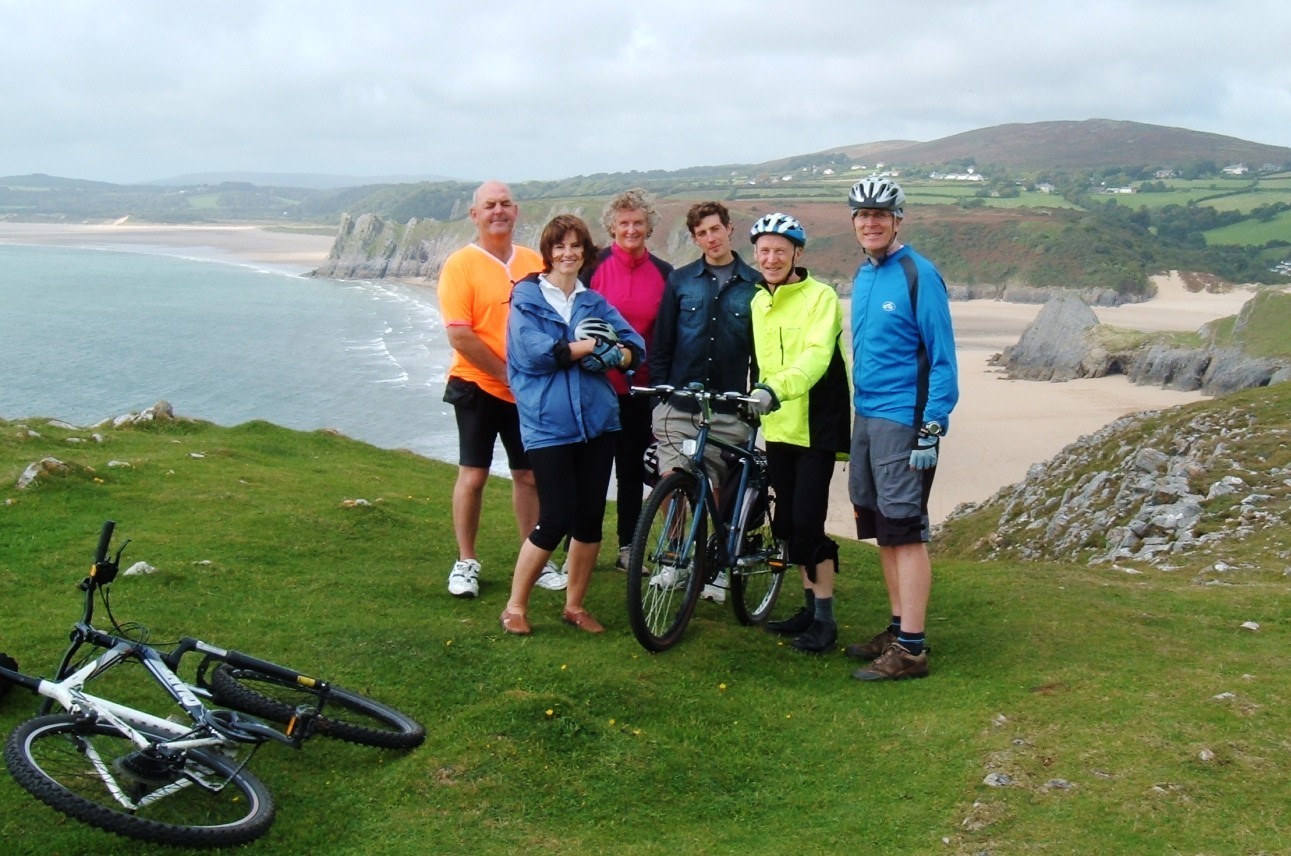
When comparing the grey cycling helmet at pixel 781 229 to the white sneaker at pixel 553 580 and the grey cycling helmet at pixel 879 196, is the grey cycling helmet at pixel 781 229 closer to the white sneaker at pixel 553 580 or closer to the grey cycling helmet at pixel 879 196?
the grey cycling helmet at pixel 879 196

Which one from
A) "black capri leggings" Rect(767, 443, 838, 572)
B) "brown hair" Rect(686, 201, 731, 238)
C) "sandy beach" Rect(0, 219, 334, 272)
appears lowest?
"sandy beach" Rect(0, 219, 334, 272)

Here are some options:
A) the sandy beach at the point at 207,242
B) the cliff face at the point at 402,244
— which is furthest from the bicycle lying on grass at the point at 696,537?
the sandy beach at the point at 207,242

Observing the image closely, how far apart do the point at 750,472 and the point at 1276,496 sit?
24.7 ft

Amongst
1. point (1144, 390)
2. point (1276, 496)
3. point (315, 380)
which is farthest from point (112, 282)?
point (1276, 496)

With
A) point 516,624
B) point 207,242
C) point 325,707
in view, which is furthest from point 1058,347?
point 207,242

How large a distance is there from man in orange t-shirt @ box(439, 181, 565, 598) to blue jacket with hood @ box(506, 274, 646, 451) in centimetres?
58

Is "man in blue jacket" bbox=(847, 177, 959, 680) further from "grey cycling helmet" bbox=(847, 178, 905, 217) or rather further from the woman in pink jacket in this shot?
the woman in pink jacket

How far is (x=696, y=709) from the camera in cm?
545

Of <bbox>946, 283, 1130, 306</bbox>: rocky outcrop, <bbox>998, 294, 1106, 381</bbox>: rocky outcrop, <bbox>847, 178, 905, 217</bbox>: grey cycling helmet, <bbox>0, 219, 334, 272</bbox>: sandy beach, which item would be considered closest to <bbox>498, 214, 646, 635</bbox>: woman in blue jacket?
<bbox>847, 178, 905, 217</bbox>: grey cycling helmet

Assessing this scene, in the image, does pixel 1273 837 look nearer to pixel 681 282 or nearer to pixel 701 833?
pixel 701 833

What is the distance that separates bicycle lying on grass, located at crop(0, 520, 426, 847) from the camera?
388 centimetres

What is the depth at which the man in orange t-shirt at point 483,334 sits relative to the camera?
6.56 meters

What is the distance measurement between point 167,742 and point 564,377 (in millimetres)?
2710

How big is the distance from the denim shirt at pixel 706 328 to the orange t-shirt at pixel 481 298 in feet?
2.92
